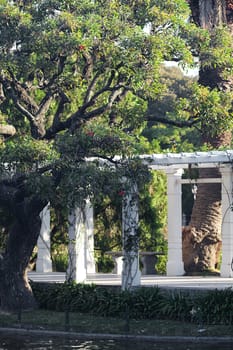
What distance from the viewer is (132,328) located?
73.7ft

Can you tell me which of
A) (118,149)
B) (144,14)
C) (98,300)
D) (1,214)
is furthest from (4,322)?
(1,214)

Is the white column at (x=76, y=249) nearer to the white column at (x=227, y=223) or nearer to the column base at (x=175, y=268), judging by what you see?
the column base at (x=175, y=268)

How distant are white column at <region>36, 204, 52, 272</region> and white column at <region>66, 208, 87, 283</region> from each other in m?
4.52

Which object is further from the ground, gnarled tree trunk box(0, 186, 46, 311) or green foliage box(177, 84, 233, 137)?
green foliage box(177, 84, 233, 137)

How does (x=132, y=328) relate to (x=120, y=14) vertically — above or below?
below

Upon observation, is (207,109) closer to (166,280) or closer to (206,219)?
(166,280)

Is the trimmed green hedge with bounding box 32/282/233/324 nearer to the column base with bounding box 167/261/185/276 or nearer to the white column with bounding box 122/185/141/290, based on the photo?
the white column with bounding box 122/185/141/290

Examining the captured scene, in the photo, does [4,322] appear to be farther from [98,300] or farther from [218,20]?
[218,20]

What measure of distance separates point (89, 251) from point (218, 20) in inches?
332

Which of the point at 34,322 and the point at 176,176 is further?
the point at 176,176

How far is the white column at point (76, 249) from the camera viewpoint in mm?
26983

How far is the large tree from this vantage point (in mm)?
22875

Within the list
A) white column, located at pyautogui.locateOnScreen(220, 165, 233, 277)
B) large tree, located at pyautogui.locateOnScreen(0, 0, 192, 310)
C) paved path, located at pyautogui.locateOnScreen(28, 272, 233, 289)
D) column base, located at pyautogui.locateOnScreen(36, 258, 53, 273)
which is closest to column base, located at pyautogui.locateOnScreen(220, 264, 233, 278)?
white column, located at pyautogui.locateOnScreen(220, 165, 233, 277)

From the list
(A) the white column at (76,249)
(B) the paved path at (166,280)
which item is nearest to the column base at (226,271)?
(B) the paved path at (166,280)
